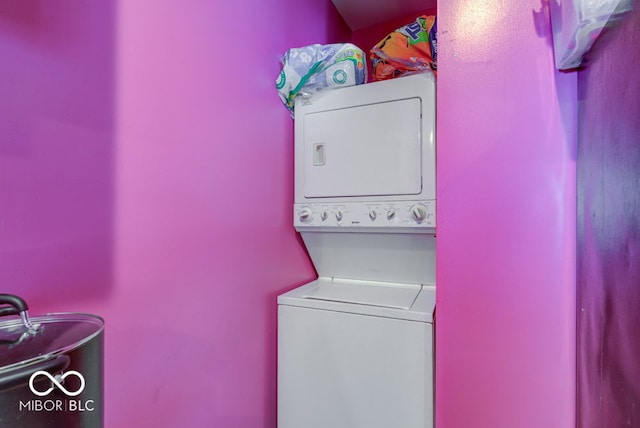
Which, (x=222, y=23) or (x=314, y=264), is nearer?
(x=222, y=23)

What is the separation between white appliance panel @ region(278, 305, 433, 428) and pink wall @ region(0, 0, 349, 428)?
167mm

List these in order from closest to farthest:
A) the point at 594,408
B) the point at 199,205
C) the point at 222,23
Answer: the point at 594,408 < the point at 199,205 < the point at 222,23

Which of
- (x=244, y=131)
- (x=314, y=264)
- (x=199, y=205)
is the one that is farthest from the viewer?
(x=314, y=264)

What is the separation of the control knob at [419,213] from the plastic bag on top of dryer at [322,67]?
81cm

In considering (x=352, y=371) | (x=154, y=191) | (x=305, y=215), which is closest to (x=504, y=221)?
(x=352, y=371)

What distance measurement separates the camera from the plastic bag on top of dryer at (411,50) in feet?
5.33

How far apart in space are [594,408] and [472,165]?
30.8 inches

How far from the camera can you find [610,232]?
0.72m

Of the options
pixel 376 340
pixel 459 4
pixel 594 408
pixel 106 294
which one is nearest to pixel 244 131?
pixel 106 294

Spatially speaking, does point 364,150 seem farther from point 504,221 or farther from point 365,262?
point 504,221

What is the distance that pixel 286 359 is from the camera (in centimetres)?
163

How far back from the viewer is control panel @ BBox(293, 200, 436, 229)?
1531 millimetres

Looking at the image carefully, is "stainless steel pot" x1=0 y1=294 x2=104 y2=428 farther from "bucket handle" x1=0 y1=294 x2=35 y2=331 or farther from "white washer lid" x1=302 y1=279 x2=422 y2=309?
"white washer lid" x1=302 y1=279 x2=422 y2=309

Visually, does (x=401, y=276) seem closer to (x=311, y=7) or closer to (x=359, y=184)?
(x=359, y=184)
